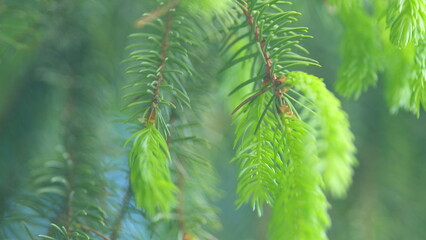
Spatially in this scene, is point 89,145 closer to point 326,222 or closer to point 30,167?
point 30,167

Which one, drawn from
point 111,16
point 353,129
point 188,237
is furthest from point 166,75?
point 353,129

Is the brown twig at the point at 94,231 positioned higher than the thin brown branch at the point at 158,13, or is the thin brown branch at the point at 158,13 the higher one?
the thin brown branch at the point at 158,13

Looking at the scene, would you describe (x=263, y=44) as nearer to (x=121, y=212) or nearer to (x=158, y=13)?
(x=158, y=13)

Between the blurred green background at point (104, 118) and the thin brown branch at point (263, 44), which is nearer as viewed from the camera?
the thin brown branch at point (263, 44)

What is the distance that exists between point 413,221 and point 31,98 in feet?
1.91

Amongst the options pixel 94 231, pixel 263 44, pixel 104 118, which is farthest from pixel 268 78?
pixel 104 118

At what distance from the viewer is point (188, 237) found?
45cm

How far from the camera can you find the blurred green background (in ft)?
1.66

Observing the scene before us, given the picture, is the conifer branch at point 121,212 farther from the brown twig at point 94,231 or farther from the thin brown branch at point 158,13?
the thin brown branch at point 158,13

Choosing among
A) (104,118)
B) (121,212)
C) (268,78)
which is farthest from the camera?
(104,118)

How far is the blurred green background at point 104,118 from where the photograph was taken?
1.66ft

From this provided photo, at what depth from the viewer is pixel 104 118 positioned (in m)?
0.57

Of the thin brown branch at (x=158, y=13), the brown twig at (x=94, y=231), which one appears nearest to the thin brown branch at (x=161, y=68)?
the thin brown branch at (x=158, y=13)

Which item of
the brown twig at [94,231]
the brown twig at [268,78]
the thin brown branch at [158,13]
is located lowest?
the brown twig at [94,231]
